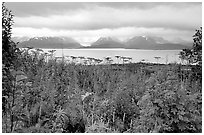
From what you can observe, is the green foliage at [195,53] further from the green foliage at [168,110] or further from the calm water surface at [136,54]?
the green foliage at [168,110]

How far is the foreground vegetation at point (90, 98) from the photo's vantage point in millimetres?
3398

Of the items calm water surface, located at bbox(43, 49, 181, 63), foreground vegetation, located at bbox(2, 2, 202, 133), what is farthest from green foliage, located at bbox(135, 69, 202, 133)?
calm water surface, located at bbox(43, 49, 181, 63)

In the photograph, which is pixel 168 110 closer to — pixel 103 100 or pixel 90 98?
pixel 103 100

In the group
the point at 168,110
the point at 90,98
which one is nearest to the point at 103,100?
the point at 90,98

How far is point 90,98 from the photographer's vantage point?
5004 mm

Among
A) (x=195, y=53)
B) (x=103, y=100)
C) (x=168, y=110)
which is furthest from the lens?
(x=195, y=53)

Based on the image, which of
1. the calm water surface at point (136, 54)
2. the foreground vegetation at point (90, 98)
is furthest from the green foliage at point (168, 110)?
the calm water surface at point (136, 54)

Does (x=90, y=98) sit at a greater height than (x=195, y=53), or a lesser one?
lesser

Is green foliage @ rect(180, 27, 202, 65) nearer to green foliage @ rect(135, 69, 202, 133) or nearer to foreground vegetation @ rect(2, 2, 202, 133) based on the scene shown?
foreground vegetation @ rect(2, 2, 202, 133)

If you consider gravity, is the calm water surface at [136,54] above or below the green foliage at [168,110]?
above

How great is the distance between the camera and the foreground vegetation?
3.40 metres

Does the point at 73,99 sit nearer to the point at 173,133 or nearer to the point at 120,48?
the point at 120,48

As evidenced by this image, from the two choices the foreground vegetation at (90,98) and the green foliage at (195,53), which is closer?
the foreground vegetation at (90,98)

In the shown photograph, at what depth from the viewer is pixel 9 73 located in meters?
3.17
